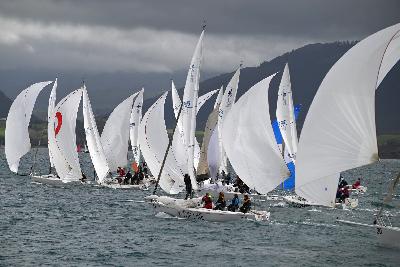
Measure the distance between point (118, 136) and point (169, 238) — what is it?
44232 millimetres

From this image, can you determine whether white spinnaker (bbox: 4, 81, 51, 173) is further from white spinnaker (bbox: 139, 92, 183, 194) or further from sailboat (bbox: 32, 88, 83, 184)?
white spinnaker (bbox: 139, 92, 183, 194)

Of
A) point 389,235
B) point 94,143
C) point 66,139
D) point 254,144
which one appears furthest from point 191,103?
point 94,143

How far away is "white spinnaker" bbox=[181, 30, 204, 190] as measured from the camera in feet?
190

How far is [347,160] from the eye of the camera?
3622 cm

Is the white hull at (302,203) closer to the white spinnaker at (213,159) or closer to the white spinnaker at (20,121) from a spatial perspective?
the white spinnaker at (213,159)

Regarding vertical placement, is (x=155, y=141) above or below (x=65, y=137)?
below

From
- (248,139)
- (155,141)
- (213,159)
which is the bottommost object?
(213,159)

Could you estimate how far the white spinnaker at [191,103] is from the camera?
58.1 m

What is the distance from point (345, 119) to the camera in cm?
3628

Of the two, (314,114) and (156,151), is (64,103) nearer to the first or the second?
(156,151)

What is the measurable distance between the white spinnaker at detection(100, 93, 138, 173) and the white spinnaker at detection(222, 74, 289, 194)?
3018cm

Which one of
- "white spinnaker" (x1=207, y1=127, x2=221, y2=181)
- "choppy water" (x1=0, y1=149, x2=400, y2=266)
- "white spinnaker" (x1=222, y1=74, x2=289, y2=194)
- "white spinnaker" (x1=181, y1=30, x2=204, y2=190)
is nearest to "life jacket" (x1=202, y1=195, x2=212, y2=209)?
"choppy water" (x1=0, y1=149, x2=400, y2=266)

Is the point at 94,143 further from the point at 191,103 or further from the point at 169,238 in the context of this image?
the point at 169,238

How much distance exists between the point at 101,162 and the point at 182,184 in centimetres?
2539
